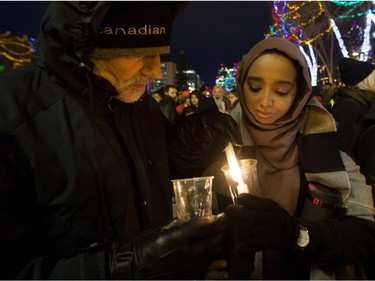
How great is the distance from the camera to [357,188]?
2303mm

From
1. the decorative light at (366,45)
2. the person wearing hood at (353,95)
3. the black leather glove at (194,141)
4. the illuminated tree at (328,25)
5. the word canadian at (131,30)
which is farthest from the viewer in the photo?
the illuminated tree at (328,25)

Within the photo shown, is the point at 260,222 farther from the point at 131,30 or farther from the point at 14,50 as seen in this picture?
Result: the point at 14,50

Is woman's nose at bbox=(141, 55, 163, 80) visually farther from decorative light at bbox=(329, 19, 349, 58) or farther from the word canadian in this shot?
decorative light at bbox=(329, 19, 349, 58)

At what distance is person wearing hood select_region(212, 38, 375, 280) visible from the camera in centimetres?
196

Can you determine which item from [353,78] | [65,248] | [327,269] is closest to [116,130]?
[65,248]

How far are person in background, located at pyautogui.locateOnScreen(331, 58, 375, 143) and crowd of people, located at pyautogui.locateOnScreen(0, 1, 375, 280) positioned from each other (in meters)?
2.23

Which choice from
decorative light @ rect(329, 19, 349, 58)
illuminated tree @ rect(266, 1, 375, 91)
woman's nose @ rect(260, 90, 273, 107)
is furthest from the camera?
decorative light @ rect(329, 19, 349, 58)

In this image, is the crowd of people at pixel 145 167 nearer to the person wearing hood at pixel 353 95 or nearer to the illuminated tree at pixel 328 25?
the person wearing hood at pixel 353 95

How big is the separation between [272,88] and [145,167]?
3.71ft

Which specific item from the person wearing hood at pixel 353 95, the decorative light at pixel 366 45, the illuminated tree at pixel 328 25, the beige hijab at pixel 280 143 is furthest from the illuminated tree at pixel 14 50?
the decorative light at pixel 366 45

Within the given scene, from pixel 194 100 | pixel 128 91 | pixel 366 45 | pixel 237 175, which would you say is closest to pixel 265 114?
pixel 237 175

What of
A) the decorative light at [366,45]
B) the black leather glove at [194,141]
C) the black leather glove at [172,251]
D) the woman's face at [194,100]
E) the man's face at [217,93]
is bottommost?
the black leather glove at [172,251]

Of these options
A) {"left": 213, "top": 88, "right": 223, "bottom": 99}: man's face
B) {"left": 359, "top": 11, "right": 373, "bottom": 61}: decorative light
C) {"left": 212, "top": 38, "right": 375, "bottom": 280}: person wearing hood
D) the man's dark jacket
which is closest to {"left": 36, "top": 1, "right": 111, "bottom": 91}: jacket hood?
the man's dark jacket

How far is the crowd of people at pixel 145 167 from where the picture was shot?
4.77ft
